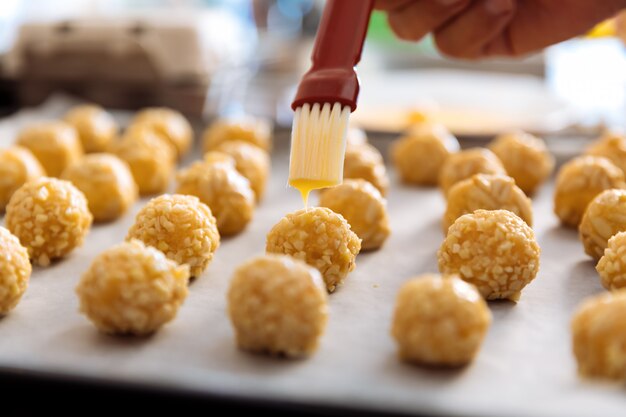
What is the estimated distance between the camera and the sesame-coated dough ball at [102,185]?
5.84 feet

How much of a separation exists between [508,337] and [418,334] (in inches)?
8.3

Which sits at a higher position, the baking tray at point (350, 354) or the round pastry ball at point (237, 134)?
the round pastry ball at point (237, 134)

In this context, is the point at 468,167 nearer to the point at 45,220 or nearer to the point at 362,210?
the point at 362,210

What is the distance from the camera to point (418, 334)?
107 centimetres

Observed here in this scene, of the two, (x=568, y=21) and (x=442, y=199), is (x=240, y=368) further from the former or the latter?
(x=568, y=21)

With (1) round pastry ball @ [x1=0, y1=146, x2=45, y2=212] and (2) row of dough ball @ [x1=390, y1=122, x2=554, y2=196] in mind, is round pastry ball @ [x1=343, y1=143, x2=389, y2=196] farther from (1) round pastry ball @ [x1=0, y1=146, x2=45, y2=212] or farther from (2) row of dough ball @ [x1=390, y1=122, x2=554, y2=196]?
(1) round pastry ball @ [x1=0, y1=146, x2=45, y2=212]

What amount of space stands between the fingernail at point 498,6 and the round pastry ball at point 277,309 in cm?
98

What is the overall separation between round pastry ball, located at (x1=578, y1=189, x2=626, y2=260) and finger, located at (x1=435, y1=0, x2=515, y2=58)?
1.73ft

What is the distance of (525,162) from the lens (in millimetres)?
1994

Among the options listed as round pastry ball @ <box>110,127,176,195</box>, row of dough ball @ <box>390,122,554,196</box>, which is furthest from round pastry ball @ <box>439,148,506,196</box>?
round pastry ball @ <box>110,127,176,195</box>

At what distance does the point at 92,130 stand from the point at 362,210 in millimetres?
1080

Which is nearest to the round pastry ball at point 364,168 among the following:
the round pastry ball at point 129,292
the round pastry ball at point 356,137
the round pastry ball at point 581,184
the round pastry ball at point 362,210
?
the round pastry ball at point 356,137

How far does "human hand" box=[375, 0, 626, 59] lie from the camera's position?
70.8 inches

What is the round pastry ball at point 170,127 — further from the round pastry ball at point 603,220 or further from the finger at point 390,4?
the round pastry ball at point 603,220
